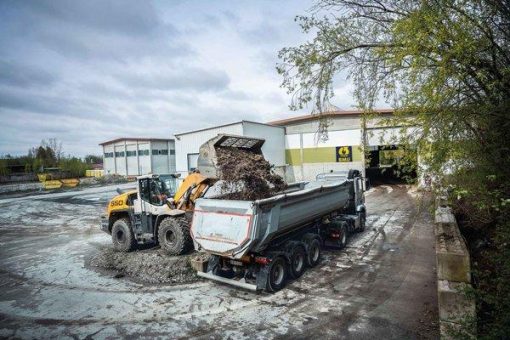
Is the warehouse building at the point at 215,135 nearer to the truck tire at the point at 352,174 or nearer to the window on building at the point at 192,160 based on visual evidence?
the window on building at the point at 192,160

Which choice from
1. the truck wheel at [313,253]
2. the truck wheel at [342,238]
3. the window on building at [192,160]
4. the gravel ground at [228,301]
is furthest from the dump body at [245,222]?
the window on building at [192,160]

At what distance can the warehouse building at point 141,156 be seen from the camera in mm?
42219

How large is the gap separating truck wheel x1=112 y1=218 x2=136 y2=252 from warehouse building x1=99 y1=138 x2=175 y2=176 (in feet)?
107

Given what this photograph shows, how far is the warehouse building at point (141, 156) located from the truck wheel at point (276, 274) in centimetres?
3757

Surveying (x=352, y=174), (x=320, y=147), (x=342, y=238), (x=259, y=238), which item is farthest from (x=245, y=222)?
(x=320, y=147)

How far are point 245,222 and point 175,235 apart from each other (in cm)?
363

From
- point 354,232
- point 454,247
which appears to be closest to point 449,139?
point 454,247

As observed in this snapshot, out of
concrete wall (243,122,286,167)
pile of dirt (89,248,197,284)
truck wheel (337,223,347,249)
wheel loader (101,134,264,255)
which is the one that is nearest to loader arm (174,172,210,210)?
wheel loader (101,134,264,255)

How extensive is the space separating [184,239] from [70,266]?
331 centimetres

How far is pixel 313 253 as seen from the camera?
8148 mm

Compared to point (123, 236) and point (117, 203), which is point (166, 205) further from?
point (117, 203)

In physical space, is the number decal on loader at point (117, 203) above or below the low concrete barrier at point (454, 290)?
above

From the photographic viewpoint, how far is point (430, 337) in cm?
490

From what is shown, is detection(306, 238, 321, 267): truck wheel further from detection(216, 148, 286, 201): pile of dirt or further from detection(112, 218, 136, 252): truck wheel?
detection(112, 218, 136, 252): truck wheel
